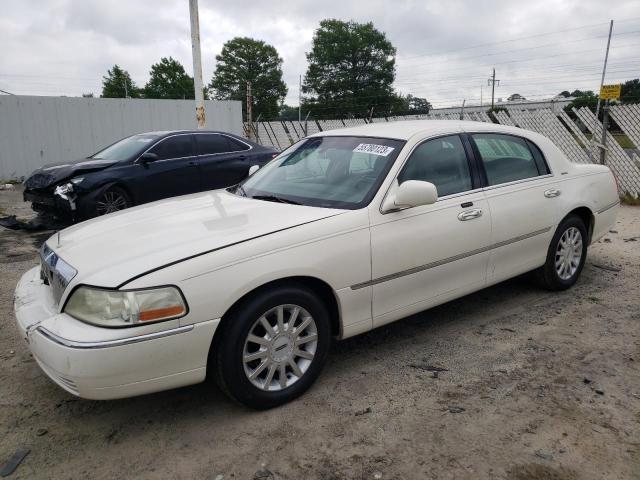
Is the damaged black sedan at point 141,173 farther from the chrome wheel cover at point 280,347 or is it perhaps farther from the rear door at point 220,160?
the chrome wheel cover at point 280,347

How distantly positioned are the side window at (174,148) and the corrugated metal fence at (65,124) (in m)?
8.16

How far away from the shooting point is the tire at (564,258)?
4.55m

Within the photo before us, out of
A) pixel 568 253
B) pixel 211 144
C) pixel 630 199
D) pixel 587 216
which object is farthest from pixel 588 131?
pixel 211 144

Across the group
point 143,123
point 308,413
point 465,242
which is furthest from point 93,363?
point 143,123

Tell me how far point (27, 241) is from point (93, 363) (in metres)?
5.52

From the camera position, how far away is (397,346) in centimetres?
376

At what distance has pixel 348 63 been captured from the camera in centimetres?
6144

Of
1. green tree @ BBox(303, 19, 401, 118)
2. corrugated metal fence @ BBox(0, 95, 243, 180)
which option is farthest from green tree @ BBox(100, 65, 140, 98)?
corrugated metal fence @ BBox(0, 95, 243, 180)

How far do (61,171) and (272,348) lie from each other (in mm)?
5990

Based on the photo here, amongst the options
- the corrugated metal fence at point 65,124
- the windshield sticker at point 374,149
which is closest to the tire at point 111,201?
the windshield sticker at point 374,149

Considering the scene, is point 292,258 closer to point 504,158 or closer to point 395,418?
point 395,418

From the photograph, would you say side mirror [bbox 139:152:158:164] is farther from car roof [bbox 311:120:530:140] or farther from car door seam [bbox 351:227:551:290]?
car door seam [bbox 351:227:551:290]

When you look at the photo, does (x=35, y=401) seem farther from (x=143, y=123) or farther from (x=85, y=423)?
(x=143, y=123)

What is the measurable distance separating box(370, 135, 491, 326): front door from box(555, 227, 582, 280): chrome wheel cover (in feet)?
3.78
